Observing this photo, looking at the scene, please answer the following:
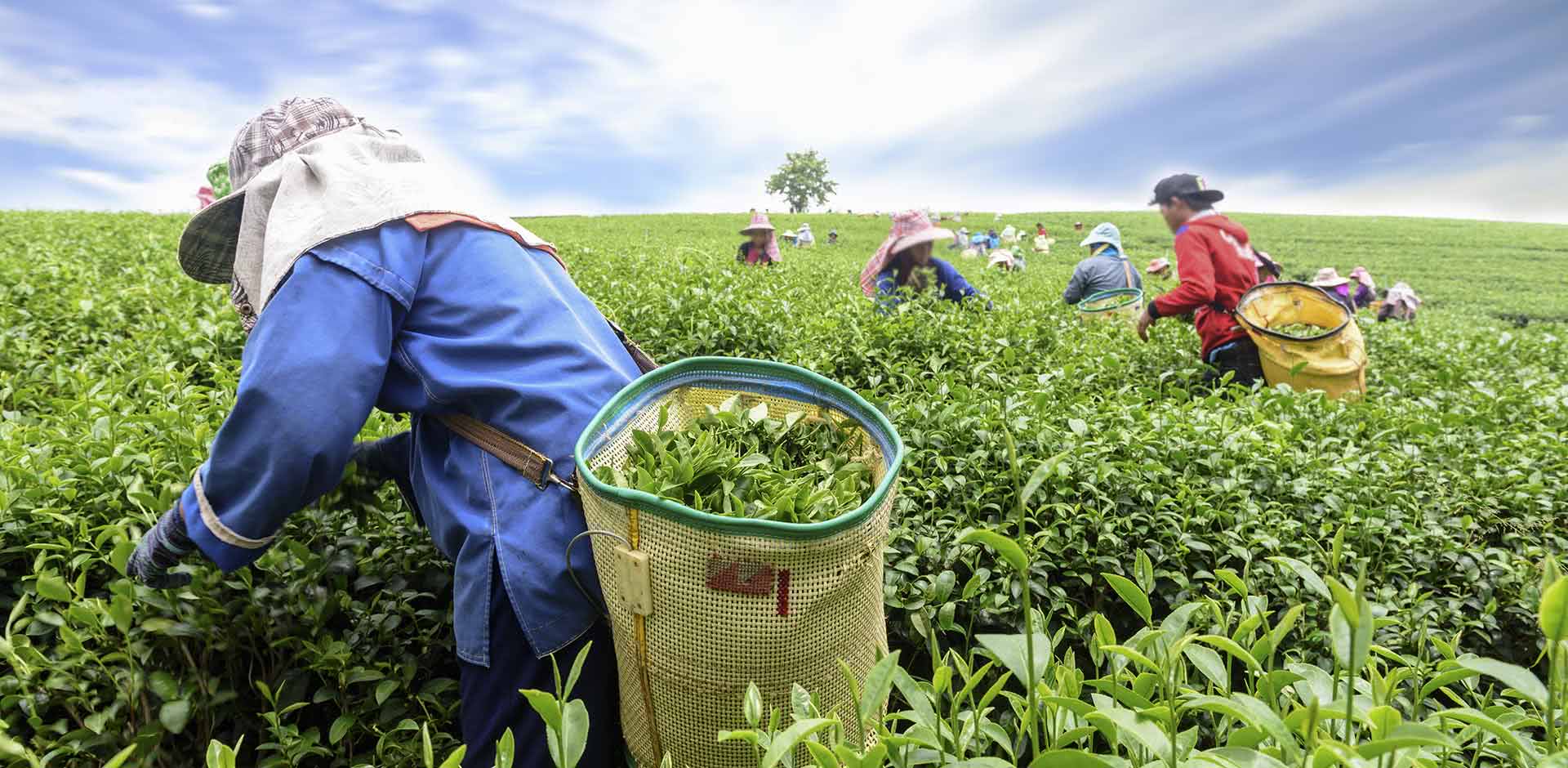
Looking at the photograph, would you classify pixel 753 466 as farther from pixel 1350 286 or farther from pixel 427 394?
pixel 1350 286

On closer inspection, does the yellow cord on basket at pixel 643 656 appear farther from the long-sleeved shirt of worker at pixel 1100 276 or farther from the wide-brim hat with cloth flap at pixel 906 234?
the long-sleeved shirt of worker at pixel 1100 276

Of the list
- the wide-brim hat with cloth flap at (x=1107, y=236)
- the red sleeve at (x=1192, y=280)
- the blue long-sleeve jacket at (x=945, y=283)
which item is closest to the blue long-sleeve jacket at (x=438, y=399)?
the blue long-sleeve jacket at (x=945, y=283)

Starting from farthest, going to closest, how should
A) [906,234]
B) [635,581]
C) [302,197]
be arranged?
[906,234]
[302,197]
[635,581]

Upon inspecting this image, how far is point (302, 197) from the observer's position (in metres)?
1.49

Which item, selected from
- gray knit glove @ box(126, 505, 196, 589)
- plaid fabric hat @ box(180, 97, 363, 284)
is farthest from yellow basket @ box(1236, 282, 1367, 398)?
gray knit glove @ box(126, 505, 196, 589)

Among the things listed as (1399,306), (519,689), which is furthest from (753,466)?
(1399,306)

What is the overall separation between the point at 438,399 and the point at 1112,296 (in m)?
5.65

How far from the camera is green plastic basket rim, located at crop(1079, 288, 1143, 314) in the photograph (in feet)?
19.8

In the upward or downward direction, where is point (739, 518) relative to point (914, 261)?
downward

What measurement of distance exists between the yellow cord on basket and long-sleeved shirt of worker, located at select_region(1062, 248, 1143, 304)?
5772 mm

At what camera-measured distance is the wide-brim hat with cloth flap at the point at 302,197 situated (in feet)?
4.77

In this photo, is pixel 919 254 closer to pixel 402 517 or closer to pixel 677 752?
pixel 402 517

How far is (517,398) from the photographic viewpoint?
149cm

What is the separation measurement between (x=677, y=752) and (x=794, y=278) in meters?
5.55
